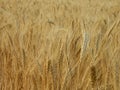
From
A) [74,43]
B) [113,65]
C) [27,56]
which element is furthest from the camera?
[27,56]

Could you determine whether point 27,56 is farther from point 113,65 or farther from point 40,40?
point 113,65

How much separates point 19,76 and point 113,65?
14.3 inches

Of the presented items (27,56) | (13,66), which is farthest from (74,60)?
(13,66)

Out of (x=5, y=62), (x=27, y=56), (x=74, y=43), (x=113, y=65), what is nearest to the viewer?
(x=113, y=65)

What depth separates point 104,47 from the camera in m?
0.97

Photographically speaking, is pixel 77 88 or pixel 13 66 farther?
pixel 13 66

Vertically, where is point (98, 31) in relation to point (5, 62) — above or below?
above

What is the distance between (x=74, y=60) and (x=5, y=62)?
1.18 ft

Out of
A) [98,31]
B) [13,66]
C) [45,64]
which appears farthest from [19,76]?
[98,31]

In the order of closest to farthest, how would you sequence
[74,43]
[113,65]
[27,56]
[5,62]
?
[113,65] < [74,43] < [27,56] < [5,62]

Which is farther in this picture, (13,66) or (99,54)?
(13,66)

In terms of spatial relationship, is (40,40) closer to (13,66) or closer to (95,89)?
(13,66)

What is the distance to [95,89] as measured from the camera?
943 mm

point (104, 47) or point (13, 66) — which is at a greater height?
point (104, 47)
